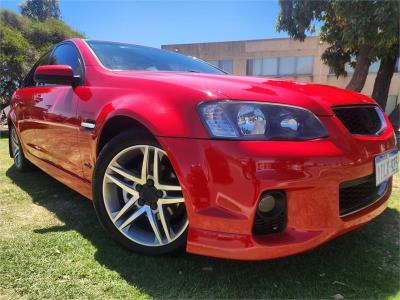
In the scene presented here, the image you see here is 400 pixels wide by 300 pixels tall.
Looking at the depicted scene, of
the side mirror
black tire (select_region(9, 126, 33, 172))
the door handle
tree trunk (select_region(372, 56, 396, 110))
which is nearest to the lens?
the door handle

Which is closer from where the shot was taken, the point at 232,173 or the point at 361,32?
the point at 232,173

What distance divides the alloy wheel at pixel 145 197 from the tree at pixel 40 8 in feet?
128

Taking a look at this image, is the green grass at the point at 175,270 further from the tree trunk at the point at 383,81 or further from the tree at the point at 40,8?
the tree at the point at 40,8

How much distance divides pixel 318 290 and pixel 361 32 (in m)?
10.3

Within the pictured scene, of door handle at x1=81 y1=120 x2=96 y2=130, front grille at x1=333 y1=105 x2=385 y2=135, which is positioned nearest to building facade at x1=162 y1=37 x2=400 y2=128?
door handle at x1=81 y1=120 x2=96 y2=130

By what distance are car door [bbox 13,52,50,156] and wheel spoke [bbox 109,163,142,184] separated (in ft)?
4.97

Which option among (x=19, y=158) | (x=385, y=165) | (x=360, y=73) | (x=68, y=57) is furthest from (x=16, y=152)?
(x=360, y=73)

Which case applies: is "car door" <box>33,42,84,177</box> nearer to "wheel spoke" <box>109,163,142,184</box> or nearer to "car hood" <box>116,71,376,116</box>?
"wheel spoke" <box>109,163,142,184</box>

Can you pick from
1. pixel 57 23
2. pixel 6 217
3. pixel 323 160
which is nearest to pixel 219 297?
pixel 323 160

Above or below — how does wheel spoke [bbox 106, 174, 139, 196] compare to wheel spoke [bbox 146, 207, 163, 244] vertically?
above

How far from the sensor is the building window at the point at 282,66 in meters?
25.6

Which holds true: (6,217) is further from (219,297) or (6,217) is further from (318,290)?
(318,290)

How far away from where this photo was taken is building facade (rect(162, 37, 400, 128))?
24.4m

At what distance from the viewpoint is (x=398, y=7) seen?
31.1ft
